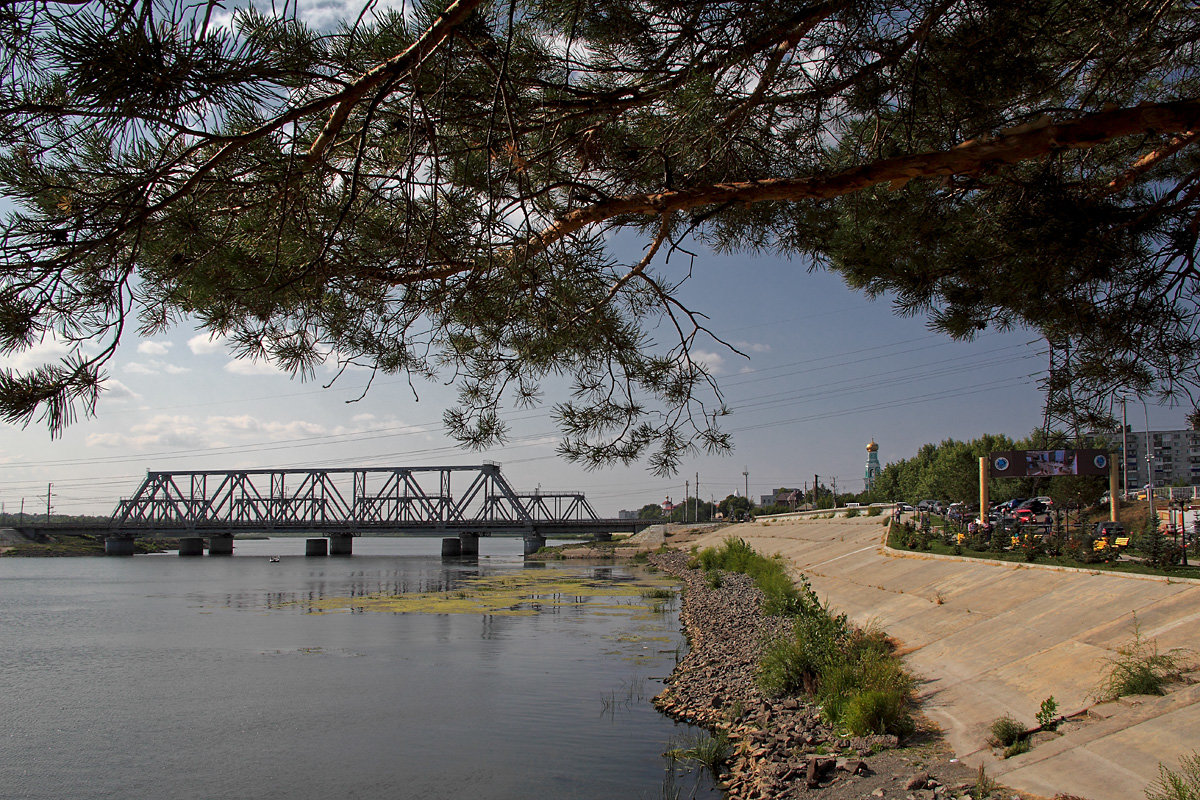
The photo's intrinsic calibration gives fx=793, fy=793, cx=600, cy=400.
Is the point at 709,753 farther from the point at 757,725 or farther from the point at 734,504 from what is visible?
Answer: the point at 734,504

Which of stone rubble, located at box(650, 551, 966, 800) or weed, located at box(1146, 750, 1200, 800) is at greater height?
weed, located at box(1146, 750, 1200, 800)

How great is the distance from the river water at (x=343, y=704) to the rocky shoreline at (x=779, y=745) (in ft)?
1.67

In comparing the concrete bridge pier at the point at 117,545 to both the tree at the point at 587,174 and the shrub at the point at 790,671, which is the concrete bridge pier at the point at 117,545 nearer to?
the shrub at the point at 790,671

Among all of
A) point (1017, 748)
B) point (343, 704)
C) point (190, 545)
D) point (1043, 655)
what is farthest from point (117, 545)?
point (1017, 748)

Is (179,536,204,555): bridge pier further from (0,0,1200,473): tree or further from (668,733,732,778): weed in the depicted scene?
(0,0,1200,473): tree

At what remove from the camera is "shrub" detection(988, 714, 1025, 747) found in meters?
5.51

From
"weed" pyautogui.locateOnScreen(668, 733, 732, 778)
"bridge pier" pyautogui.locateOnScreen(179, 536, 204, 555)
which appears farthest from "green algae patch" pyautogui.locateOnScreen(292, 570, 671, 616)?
"bridge pier" pyautogui.locateOnScreen(179, 536, 204, 555)

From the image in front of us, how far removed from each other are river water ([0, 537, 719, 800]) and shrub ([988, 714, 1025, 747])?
2.99 m

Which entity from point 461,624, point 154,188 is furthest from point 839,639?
point 461,624

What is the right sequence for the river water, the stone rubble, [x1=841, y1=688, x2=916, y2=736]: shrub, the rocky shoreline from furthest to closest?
1. the river water
2. [x1=841, y1=688, x2=916, y2=736]: shrub
3. the stone rubble
4. the rocky shoreline

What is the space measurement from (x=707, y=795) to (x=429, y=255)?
5.49 m

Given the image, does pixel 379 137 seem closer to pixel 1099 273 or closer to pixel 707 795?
pixel 1099 273

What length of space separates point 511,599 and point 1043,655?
859 inches

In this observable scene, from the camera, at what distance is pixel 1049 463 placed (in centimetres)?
1836
